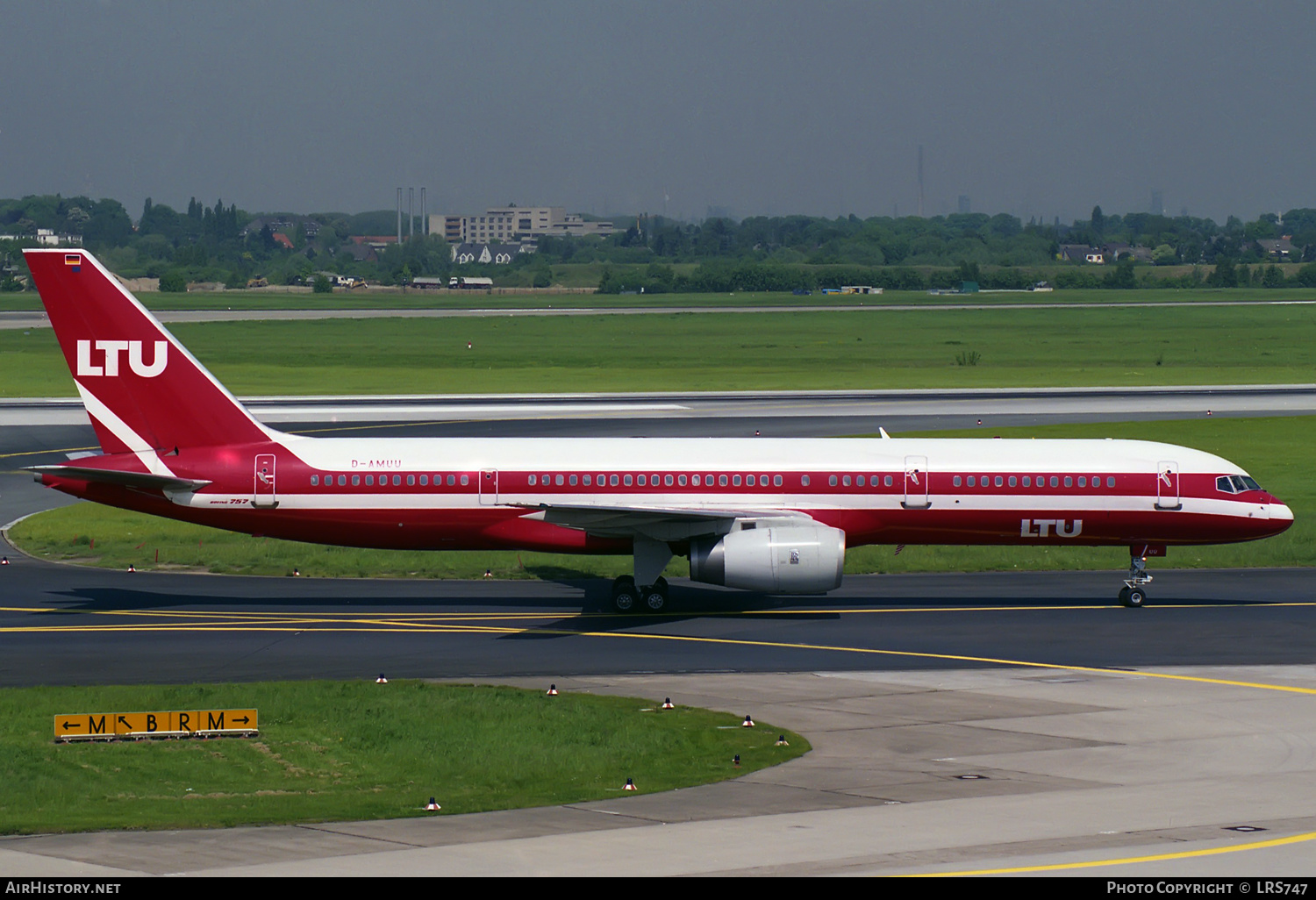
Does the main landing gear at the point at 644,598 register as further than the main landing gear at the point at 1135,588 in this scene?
No

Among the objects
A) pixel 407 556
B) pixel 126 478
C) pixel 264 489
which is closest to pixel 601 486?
pixel 264 489

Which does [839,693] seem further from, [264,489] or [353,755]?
[264,489]

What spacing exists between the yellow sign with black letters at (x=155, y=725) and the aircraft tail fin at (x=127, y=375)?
1378 centimetres

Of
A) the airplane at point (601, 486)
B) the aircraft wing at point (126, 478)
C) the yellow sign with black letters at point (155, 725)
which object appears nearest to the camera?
the yellow sign with black letters at point (155, 725)

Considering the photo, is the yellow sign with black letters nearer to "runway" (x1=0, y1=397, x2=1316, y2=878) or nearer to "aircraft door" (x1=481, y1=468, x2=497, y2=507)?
"runway" (x1=0, y1=397, x2=1316, y2=878)

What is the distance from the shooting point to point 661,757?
80.2ft

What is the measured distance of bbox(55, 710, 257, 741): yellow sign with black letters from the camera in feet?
81.7

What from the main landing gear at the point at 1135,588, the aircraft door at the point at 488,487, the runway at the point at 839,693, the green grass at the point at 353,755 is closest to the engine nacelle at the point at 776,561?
the runway at the point at 839,693

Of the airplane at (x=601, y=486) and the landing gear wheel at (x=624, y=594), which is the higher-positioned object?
the airplane at (x=601, y=486)

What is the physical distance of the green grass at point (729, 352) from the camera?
331ft

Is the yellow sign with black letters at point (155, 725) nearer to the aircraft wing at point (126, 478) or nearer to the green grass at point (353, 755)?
the green grass at point (353, 755)

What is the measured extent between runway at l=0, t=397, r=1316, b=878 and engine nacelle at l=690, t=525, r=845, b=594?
1.14 meters

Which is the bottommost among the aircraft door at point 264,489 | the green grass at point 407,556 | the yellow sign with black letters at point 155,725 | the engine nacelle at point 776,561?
the green grass at point 407,556

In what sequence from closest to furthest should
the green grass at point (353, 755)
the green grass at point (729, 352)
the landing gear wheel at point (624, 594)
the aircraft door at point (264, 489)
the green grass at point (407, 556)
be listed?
the green grass at point (353, 755), the aircraft door at point (264, 489), the landing gear wheel at point (624, 594), the green grass at point (407, 556), the green grass at point (729, 352)
